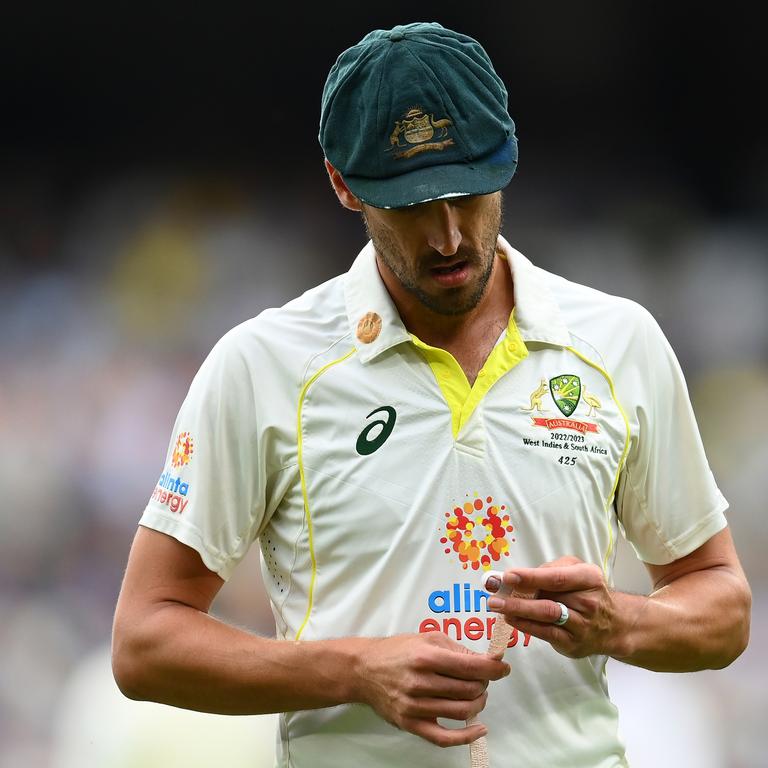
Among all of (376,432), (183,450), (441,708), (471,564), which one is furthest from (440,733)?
(183,450)

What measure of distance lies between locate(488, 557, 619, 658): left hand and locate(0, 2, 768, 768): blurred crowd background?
2106mm

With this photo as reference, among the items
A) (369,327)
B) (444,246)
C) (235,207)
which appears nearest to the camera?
(444,246)

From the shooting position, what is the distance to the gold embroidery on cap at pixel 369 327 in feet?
5.85

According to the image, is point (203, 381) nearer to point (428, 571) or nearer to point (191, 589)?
point (191, 589)

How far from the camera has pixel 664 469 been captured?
1811mm

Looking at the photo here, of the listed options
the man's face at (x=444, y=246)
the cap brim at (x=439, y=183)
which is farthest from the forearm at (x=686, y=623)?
the cap brim at (x=439, y=183)

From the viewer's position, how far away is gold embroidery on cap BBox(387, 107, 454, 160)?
1.69 meters

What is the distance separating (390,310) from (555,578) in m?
0.49

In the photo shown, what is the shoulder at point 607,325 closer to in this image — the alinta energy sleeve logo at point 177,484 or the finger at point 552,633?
the finger at point 552,633

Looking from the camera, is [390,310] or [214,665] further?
[390,310]

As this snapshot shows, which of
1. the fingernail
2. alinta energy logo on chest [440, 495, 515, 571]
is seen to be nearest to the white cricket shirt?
alinta energy logo on chest [440, 495, 515, 571]

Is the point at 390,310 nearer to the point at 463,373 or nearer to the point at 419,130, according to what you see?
the point at 463,373

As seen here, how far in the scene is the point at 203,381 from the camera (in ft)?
5.84

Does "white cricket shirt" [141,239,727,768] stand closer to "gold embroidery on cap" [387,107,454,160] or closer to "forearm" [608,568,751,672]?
"forearm" [608,568,751,672]
